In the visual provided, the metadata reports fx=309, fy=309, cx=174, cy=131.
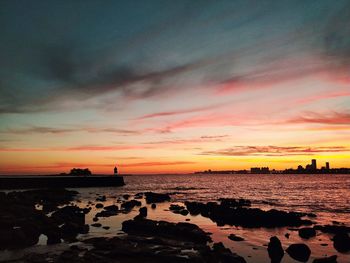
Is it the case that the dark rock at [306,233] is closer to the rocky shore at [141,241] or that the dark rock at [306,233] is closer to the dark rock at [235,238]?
the rocky shore at [141,241]

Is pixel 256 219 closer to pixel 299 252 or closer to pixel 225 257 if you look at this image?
pixel 299 252

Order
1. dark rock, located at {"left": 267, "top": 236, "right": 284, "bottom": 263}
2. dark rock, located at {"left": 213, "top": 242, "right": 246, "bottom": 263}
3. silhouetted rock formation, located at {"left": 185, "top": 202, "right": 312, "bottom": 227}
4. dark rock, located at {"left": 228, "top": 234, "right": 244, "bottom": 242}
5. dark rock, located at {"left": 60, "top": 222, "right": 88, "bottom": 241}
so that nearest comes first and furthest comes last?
1. dark rock, located at {"left": 213, "top": 242, "right": 246, "bottom": 263}
2. dark rock, located at {"left": 267, "top": 236, "right": 284, "bottom": 263}
3. dark rock, located at {"left": 60, "top": 222, "right": 88, "bottom": 241}
4. dark rock, located at {"left": 228, "top": 234, "right": 244, "bottom": 242}
5. silhouetted rock formation, located at {"left": 185, "top": 202, "right": 312, "bottom": 227}

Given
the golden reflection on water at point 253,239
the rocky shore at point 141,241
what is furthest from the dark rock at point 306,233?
the golden reflection on water at point 253,239

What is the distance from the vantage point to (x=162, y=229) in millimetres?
26656

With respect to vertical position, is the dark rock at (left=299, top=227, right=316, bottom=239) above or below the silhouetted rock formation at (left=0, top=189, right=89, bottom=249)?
below

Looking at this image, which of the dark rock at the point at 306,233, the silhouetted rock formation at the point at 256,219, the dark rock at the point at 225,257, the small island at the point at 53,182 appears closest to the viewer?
the dark rock at the point at 225,257

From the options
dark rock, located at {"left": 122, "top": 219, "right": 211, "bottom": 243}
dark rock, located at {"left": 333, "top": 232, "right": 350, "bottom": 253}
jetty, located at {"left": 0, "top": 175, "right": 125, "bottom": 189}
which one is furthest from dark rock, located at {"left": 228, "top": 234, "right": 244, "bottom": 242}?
Result: jetty, located at {"left": 0, "top": 175, "right": 125, "bottom": 189}

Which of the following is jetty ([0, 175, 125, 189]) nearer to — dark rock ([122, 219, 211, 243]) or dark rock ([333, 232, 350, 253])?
dark rock ([122, 219, 211, 243])

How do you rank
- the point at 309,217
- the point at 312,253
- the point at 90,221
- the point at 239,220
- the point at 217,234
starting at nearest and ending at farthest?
1. the point at 312,253
2. the point at 217,234
3. the point at 90,221
4. the point at 239,220
5. the point at 309,217

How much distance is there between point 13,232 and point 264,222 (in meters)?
25.5

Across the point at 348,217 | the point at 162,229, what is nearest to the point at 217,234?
the point at 162,229

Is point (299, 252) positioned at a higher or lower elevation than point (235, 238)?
higher

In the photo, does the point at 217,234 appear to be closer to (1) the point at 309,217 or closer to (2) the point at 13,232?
(2) the point at 13,232

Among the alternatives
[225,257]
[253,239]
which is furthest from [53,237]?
[253,239]
